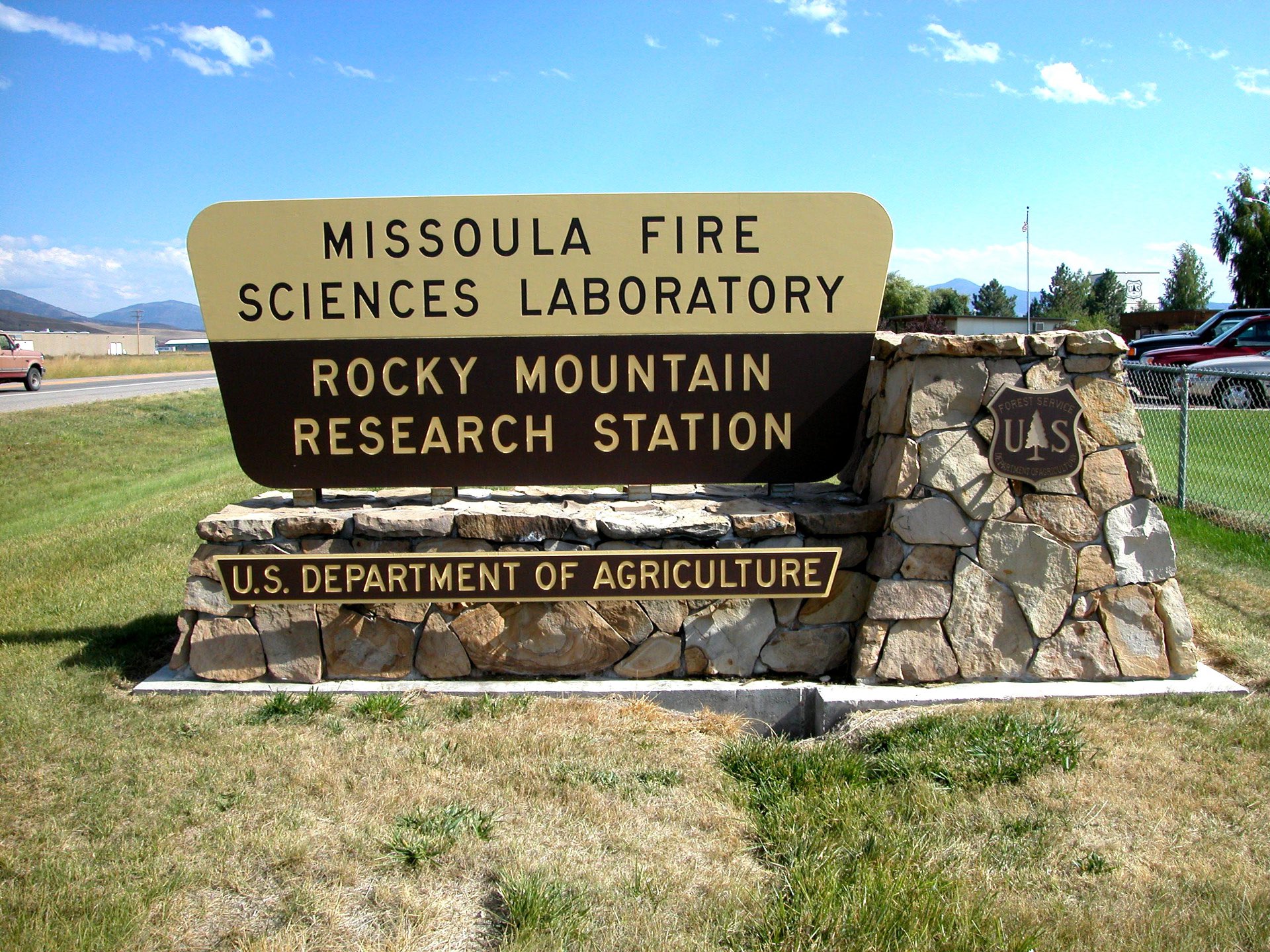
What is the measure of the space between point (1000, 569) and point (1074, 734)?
0.90m

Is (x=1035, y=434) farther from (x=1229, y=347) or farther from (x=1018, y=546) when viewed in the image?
(x=1229, y=347)

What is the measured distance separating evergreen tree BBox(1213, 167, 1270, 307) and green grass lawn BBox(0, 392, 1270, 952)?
3669cm

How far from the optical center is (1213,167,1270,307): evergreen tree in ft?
111

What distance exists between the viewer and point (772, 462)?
189 inches

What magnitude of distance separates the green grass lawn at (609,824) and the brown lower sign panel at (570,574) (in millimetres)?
560

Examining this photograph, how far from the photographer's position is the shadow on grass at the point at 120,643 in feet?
16.0

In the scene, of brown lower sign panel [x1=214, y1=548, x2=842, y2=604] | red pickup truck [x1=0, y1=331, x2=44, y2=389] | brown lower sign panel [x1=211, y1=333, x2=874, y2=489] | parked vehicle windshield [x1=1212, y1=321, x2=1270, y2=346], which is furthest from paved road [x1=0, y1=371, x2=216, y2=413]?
parked vehicle windshield [x1=1212, y1=321, x2=1270, y2=346]

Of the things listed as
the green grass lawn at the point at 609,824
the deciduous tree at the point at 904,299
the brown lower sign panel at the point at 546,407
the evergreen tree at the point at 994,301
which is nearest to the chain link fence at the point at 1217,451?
the green grass lawn at the point at 609,824

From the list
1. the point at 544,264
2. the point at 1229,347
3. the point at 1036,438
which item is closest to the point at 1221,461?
the point at 1036,438

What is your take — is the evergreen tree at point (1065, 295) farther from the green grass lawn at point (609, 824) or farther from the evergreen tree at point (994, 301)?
the green grass lawn at point (609, 824)

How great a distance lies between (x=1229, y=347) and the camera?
1848cm

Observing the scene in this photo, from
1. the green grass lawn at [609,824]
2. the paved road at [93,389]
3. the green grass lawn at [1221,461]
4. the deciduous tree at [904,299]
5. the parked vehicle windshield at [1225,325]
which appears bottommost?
the green grass lawn at [609,824]

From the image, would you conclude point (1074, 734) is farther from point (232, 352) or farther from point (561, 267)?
point (232, 352)

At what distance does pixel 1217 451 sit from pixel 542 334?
9.35m
